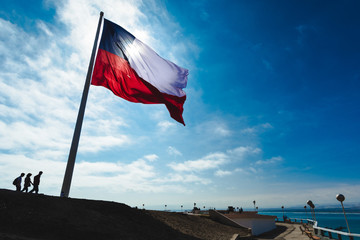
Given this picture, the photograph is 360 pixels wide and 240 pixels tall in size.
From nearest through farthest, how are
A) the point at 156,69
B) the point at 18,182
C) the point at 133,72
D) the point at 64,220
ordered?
the point at 64,220 < the point at 133,72 < the point at 18,182 < the point at 156,69

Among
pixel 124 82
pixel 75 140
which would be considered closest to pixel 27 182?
pixel 75 140

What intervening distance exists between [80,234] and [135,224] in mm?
4208

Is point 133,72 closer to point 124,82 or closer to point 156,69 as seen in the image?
point 124,82

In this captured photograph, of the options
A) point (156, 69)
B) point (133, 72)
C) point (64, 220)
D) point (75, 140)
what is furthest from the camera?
point (156, 69)

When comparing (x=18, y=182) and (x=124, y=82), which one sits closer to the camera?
(x=124, y=82)

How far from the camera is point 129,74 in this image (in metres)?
12.6

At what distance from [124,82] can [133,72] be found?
0.82 m

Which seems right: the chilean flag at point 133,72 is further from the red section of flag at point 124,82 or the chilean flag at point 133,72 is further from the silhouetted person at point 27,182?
the silhouetted person at point 27,182

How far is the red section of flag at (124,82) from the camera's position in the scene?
12133mm

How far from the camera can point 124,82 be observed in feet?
40.8

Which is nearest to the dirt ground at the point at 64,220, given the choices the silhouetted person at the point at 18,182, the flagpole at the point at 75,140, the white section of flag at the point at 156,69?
the flagpole at the point at 75,140

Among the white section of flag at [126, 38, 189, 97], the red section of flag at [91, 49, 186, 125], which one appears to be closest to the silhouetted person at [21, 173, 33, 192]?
the red section of flag at [91, 49, 186, 125]

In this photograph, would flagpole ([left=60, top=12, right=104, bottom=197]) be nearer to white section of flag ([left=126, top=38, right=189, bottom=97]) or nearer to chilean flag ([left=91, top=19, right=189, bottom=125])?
chilean flag ([left=91, top=19, right=189, bottom=125])

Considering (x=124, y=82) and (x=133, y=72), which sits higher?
(x=133, y=72)
